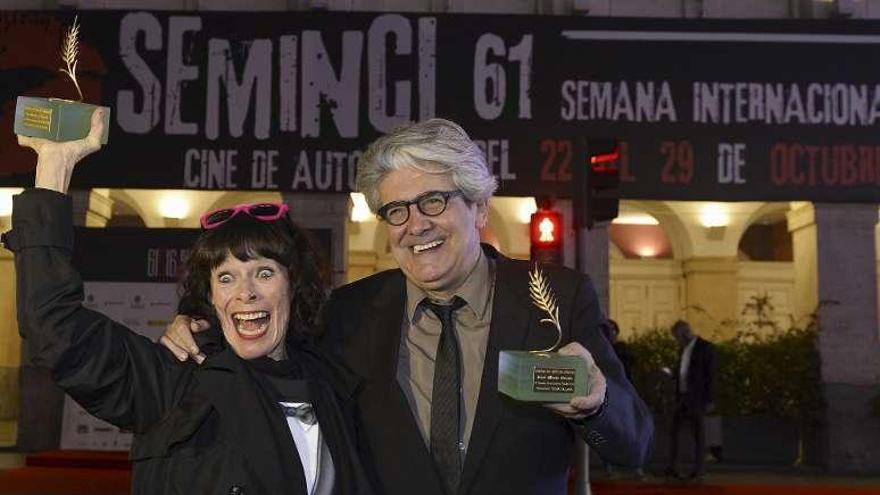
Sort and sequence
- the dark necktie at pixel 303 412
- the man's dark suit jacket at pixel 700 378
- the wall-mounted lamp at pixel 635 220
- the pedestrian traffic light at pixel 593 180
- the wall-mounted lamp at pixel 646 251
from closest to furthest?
the dark necktie at pixel 303 412
the pedestrian traffic light at pixel 593 180
the man's dark suit jacket at pixel 700 378
the wall-mounted lamp at pixel 646 251
the wall-mounted lamp at pixel 635 220

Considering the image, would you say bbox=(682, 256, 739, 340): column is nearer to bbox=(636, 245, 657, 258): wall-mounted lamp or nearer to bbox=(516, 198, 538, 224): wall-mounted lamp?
bbox=(636, 245, 657, 258): wall-mounted lamp

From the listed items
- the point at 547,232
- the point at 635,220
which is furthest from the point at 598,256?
the point at 635,220

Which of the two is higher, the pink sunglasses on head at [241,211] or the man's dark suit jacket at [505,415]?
the pink sunglasses on head at [241,211]

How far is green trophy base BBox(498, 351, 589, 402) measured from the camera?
2.51m

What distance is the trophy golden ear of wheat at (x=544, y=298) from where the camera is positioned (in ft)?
9.14

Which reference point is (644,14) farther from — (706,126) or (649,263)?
(649,263)

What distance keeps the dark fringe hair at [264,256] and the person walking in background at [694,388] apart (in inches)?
361

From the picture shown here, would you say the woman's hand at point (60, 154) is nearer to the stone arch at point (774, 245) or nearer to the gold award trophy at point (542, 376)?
the gold award trophy at point (542, 376)

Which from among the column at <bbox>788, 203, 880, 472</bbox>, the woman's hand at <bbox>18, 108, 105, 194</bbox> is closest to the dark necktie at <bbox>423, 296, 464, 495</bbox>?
the woman's hand at <bbox>18, 108, 105, 194</bbox>

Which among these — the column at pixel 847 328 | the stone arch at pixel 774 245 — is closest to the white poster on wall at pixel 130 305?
the column at pixel 847 328

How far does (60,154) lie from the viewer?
8.27ft

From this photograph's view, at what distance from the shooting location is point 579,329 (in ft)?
9.53

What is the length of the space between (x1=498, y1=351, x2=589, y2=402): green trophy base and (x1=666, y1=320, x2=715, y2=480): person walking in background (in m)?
9.30

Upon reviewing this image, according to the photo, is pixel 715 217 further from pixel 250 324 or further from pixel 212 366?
pixel 212 366
